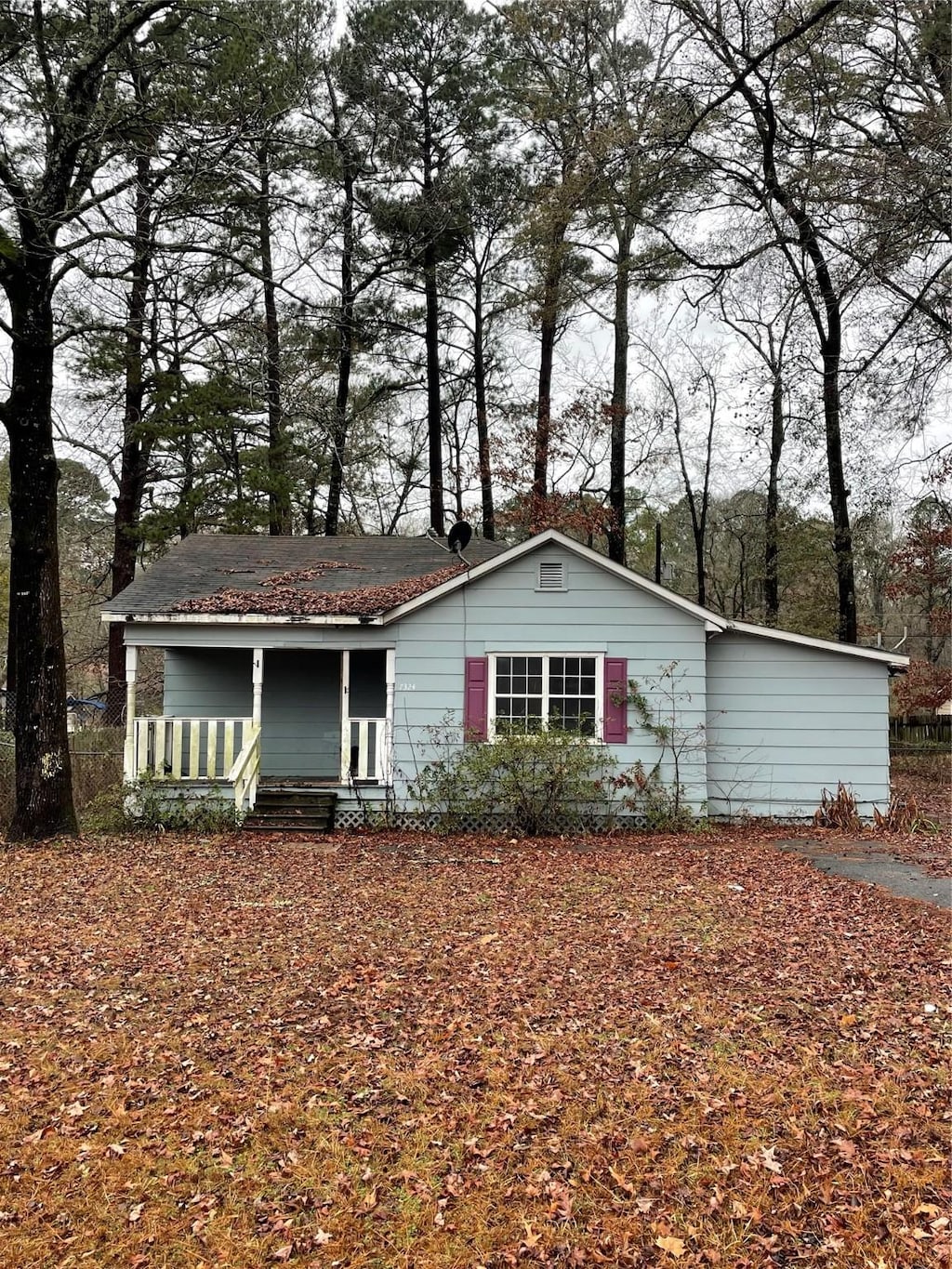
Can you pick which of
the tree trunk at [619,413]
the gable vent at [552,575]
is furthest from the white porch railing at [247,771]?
the tree trunk at [619,413]

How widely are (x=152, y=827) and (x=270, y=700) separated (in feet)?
10.8

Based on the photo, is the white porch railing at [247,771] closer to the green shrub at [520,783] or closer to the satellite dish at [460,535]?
the green shrub at [520,783]

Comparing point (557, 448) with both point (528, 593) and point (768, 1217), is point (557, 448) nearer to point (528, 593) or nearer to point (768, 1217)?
point (528, 593)

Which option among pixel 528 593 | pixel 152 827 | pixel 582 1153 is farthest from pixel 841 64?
pixel 152 827

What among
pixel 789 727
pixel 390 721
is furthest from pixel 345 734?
pixel 789 727

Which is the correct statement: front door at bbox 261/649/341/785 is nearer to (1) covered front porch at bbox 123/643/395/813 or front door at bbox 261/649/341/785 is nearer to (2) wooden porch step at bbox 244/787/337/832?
(1) covered front porch at bbox 123/643/395/813

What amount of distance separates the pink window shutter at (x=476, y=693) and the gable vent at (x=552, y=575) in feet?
4.47

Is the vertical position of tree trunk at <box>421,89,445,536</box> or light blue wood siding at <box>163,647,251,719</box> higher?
tree trunk at <box>421,89,445,536</box>

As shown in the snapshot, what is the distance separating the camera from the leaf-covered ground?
309 cm

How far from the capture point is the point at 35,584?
9.95 metres

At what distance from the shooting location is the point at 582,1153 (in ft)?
11.6

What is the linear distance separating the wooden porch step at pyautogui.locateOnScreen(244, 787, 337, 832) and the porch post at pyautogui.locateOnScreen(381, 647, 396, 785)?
0.84 m

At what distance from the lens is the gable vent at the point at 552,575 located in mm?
11500

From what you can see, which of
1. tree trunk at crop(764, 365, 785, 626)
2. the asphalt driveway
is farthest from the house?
tree trunk at crop(764, 365, 785, 626)
